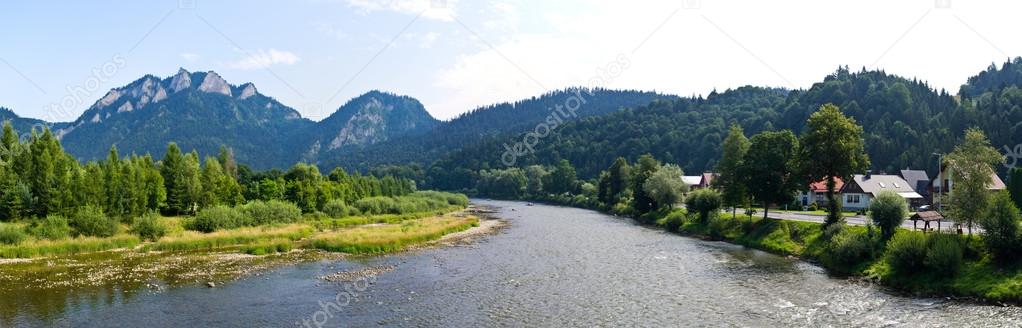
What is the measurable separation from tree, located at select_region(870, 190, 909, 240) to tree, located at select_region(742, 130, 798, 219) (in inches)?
673

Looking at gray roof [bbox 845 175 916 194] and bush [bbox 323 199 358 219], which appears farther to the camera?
bush [bbox 323 199 358 219]

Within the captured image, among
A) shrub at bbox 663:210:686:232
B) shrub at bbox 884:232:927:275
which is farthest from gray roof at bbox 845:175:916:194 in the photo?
shrub at bbox 884:232:927:275

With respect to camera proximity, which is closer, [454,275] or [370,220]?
[454,275]

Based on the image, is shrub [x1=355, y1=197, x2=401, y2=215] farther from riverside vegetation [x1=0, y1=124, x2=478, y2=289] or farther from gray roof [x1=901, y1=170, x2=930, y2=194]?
gray roof [x1=901, y1=170, x2=930, y2=194]

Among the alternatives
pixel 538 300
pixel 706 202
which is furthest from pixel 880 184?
pixel 538 300

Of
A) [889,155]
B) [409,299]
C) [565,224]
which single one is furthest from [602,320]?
[889,155]

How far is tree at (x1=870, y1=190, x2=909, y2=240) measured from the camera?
45094 mm

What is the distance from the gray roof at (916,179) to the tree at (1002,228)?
88.7 metres

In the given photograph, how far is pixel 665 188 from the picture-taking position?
9525 cm

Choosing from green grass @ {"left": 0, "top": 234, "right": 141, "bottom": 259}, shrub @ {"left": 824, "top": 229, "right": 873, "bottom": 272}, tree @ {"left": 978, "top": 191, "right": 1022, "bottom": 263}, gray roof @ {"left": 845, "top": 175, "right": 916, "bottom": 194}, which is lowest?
green grass @ {"left": 0, "top": 234, "right": 141, "bottom": 259}

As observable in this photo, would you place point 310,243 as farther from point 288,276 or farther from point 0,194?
point 0,194

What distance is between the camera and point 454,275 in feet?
151

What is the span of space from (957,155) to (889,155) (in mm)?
117797

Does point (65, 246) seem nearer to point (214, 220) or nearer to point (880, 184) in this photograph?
point (214, 220)
